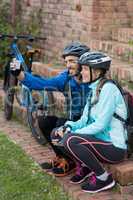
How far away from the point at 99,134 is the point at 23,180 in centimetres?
100

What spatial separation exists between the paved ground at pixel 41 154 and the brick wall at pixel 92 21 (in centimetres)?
180

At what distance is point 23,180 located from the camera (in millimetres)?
5480

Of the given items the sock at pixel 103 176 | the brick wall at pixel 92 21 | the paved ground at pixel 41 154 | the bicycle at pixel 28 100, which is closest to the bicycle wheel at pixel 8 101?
the bicycle at pixel 28 100

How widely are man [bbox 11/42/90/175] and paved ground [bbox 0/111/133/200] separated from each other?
31cm

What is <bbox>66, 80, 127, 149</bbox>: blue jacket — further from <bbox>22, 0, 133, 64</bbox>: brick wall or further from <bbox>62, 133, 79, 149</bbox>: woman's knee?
<bbox>22, 0, 133, 64</bbox>: brick wall

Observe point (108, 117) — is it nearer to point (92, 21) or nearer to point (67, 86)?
point (67, 86)

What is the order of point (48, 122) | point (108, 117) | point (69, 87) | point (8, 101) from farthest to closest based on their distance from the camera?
point (8, 101), point (48, 122), point (69, 87), point (108, 117)

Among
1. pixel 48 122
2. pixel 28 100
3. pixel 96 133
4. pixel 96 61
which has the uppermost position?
pixel 96 61

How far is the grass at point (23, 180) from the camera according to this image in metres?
5.12

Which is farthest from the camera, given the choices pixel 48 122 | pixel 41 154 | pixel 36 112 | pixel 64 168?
pixel 36 112

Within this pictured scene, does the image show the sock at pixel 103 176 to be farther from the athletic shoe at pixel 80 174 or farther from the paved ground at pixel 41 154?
the athletic shoe at pixel 80 174

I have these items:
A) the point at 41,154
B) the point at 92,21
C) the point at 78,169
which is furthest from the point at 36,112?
the point at 92,21

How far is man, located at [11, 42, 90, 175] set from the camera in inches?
219

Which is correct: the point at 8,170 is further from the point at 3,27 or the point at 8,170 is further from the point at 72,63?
the point at 3,27
